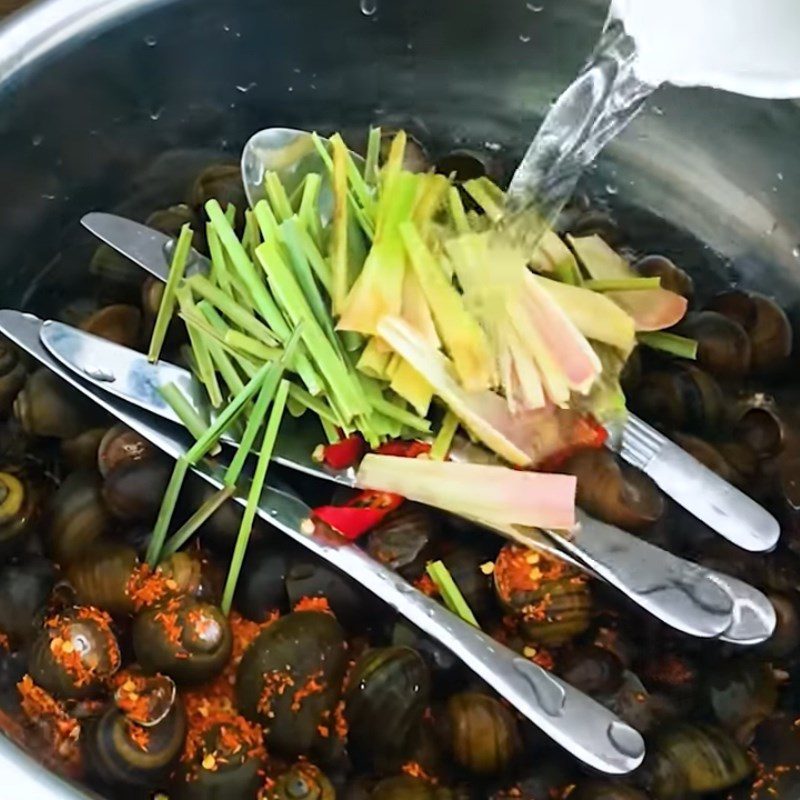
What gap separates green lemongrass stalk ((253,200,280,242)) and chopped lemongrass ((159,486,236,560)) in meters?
0.23

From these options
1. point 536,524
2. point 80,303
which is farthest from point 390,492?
point 80,303

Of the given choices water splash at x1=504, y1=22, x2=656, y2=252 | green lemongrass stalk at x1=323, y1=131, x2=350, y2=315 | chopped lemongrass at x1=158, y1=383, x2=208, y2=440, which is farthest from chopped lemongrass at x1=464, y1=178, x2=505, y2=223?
chopped lemongrass at x1=158, y1=383, x2=208, y2=440

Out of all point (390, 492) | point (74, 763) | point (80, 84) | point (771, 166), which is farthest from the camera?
point (771, 166)

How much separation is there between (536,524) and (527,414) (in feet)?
0.36

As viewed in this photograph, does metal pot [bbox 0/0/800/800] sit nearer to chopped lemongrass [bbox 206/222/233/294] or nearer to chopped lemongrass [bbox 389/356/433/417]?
chopped lemongrass [bbox 206/222/233/294]

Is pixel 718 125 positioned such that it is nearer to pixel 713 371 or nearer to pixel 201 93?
pixel 713 371

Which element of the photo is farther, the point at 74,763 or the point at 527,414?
the point at 527,414

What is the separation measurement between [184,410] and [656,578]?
0.41 m

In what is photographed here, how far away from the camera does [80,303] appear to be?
1.12m

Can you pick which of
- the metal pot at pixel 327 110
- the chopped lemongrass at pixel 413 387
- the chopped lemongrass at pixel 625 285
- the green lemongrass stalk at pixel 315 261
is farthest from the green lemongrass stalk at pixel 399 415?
the metal pot at pixel 327 110

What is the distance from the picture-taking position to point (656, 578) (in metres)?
0.91

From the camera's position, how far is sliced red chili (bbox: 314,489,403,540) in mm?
937

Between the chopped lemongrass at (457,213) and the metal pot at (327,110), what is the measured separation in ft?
0.63

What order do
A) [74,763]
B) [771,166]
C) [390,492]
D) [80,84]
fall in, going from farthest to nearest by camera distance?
[771,166], [80,84], [390,492], [74,763]
